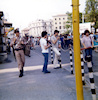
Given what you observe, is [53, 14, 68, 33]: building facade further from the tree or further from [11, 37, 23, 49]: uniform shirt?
[11, 37, 23, 49]: uniform shirt

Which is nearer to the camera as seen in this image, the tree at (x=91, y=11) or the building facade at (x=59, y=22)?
the tree at (x=91, y=11)

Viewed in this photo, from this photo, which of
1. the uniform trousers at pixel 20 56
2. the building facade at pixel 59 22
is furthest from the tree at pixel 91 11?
the building facade at pixel 59 22

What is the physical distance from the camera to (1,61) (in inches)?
514

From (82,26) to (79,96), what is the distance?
2930 cm

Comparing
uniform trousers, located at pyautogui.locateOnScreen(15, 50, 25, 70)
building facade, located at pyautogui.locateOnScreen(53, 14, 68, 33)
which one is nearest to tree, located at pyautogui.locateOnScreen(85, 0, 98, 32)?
uniform trousers, located at pyautogui.locateOnScreen(15, 50, 25, 70)

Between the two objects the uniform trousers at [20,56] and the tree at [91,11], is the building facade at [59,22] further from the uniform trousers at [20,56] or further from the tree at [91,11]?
the uniform trousers at [20,56]

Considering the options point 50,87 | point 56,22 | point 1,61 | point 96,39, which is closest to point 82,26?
point 96,39

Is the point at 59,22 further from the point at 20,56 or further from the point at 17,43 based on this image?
the point at 17,43

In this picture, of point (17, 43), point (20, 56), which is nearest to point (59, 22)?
point (20, 56)

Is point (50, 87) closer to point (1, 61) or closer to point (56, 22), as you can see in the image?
point (1, 61)

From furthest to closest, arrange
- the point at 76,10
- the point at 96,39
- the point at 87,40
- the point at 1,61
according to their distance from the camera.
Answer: the point at 96,39 → the point at 1,61 → the point at 87,40 → the point at 76,10

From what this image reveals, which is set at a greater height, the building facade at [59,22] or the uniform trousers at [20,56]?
the building facade at [59,22]

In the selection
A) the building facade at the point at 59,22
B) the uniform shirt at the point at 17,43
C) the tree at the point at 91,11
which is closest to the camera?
the uniform shirt at the point at 17,43

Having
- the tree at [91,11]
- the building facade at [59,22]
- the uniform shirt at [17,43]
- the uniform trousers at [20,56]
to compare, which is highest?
the building facade at [59,22]
